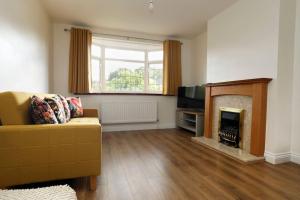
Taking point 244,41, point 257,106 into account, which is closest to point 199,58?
point 244,41

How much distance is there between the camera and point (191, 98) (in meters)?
4.31

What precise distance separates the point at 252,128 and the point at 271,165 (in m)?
0.52

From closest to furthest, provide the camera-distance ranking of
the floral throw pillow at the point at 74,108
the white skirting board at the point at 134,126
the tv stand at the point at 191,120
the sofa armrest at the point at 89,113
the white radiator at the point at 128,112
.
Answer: the floral throw pillow at the point at 74,108 < the sofa armrest at the point at 89,113 < the tv stand at the point at 191,120 < the white radiator at the point at 128,112 < the white skirting board at the point at 134,126

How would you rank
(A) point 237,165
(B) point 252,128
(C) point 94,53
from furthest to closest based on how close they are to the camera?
(C) point 94,53 → (B) point 252,128 → (A) point 237,165

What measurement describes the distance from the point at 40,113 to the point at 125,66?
10.3 feet

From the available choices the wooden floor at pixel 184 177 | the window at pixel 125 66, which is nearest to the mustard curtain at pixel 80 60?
the window at pixel 125 66

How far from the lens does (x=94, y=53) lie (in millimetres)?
4375

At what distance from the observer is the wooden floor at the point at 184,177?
165 cm

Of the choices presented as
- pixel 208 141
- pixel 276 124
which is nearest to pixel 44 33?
pixel 208 141

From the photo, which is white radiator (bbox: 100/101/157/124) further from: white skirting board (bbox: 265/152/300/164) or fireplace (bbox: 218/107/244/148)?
white skirting board (bbox: 265/152/300/164)

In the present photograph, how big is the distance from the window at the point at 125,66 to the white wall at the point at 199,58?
89cm

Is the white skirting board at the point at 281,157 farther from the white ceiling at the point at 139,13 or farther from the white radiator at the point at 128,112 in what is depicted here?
the white radiator at the point at 128,112

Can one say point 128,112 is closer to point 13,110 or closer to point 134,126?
point 134,126

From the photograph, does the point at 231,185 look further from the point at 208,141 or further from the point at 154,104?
the point at 154,104
